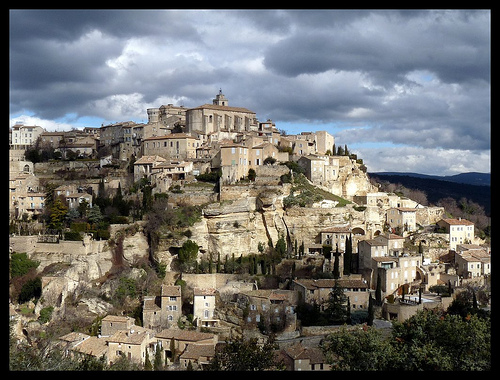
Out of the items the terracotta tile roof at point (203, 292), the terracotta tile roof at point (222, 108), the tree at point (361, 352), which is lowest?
the terracotta tile roof at point (203, 292)

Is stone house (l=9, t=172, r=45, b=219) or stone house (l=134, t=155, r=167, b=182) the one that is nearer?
stone house (l=9, t=172, r=45, b=219)

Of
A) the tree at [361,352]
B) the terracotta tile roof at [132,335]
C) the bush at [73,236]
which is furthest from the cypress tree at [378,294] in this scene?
the bush at [73,236]

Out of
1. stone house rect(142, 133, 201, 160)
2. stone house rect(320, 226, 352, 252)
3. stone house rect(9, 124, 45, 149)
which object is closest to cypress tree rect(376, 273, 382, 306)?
stone house rect(320, 226, 352, 252)

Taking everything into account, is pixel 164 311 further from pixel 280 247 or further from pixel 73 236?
Answer: pixel 280 247

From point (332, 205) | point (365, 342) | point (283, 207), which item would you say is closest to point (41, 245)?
point (283, 207)

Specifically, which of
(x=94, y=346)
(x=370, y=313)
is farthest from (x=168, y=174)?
(x=370, y=313)

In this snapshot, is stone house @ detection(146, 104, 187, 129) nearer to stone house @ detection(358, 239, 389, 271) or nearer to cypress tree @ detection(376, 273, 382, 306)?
stone house @ detection(358, 239, 389, 271)

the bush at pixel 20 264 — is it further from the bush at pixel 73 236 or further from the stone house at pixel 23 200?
the stone house at pixel 23 200
